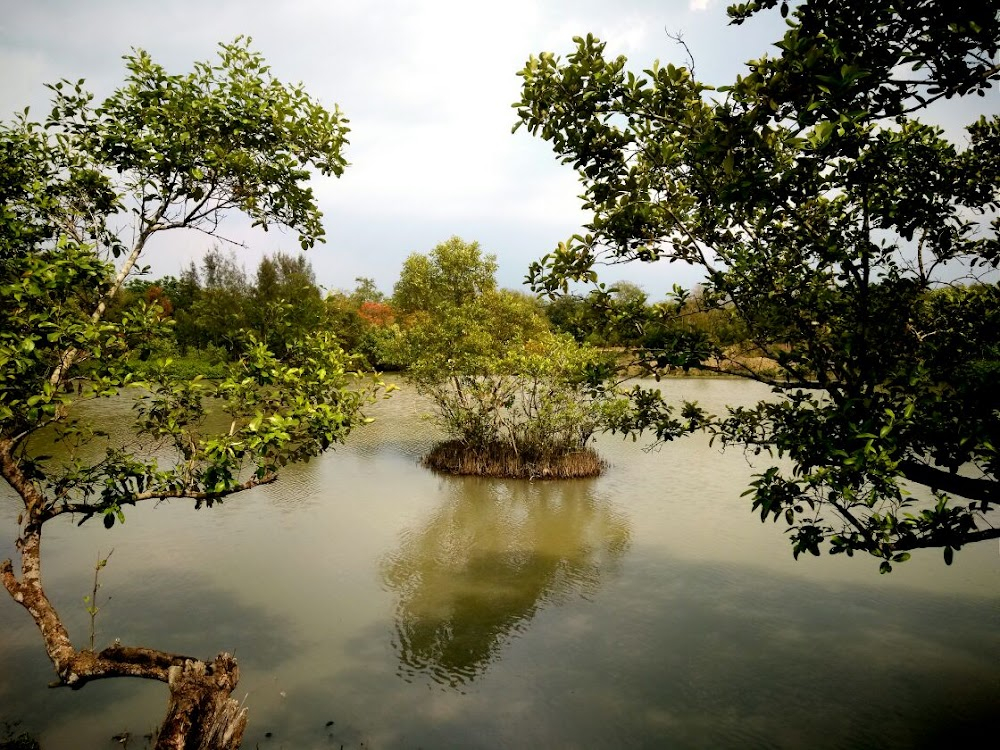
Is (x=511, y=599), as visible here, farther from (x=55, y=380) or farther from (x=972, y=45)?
(x=972, y=45)

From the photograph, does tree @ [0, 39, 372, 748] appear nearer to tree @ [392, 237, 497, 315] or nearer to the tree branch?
the tree branch

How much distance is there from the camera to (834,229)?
495cm

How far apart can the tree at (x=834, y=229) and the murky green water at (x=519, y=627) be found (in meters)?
3.05

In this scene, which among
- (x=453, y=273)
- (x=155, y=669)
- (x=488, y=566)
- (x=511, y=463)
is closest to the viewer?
(x=155, y=669)

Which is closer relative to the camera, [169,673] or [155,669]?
[169,673]

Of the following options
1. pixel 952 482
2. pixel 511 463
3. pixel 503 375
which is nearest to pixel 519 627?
pixel 952 482

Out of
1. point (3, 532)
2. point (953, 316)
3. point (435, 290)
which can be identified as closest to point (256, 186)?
point (953, 316)

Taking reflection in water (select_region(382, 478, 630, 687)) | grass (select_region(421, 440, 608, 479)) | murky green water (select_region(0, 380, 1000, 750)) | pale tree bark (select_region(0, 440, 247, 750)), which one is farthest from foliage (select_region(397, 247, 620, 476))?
pale tree bark (select_region(0, 440, 247, 750))

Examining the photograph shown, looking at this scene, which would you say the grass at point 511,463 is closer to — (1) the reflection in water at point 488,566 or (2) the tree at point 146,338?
(1) the reflection in water at point 488,566

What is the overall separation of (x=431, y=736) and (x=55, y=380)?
16.0 feet

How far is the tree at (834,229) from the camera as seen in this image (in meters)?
3.79

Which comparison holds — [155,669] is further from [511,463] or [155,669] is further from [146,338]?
[511,463]

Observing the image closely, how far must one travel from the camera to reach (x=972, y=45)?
374 cm

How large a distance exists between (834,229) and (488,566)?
8085 millimetres
